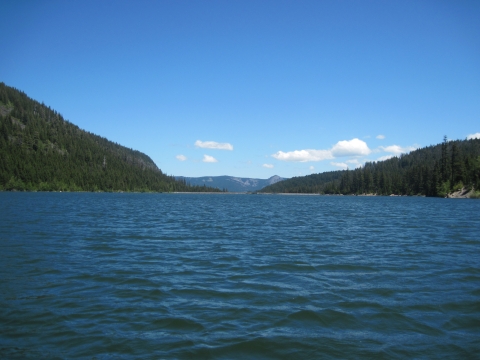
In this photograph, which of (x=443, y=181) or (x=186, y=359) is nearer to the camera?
(x=186, y=359)

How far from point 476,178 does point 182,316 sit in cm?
14734

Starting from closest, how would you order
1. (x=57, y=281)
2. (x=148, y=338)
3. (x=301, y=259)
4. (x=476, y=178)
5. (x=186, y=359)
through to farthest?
(x=186, y=359), (x=148, y=338), (x=57, y=281), (x=301, y=259), (x=476, y=178)

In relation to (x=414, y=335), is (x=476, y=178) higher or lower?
higher

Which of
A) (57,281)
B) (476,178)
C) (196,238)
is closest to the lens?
(57,281)

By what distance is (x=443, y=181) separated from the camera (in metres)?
146

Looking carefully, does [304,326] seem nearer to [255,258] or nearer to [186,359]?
[186,359]

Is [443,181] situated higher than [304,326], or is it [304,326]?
[443,181]

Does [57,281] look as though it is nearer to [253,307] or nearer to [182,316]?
[182,316]

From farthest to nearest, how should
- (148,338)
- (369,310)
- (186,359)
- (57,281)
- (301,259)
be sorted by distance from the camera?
1. (301,259)
2. (57,281)
3. (369,310)
4. (148,338)
5. (186,359)

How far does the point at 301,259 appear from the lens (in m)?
18.4

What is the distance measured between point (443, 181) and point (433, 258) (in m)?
148

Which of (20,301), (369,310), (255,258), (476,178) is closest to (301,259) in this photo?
(255,258)

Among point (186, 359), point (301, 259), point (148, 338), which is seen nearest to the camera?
point (186, 359)

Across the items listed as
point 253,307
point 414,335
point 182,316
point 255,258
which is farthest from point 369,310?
point 255,258
